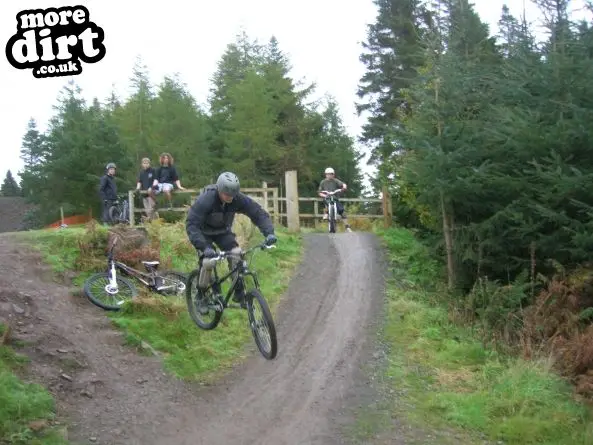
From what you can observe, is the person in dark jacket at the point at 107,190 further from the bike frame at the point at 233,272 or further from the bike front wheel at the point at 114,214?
the bike frame at the point at 233,272

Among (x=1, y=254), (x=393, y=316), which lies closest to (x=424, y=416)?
(x=393, y=316)

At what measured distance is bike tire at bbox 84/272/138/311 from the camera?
9.55 metres

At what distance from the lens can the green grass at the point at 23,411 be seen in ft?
18.6

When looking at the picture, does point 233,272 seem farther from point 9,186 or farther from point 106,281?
point 9,186

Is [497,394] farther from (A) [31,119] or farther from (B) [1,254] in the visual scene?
(A) [31,119]

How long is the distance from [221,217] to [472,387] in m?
4.33

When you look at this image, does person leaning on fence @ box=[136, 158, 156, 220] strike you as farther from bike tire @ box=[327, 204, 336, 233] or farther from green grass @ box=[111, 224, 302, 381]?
bike tire @ box=[327, 204, 336, 233]

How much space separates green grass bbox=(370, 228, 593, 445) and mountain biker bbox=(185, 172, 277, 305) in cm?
294

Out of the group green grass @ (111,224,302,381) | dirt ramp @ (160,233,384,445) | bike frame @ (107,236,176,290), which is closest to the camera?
dirt ramp @ (160,233,384,445)

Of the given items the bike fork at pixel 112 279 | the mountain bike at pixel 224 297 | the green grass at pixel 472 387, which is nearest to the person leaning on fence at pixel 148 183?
the bike fork at pixel 112 279

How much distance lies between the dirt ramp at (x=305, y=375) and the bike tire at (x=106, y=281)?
2.42m

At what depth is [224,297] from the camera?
827cm

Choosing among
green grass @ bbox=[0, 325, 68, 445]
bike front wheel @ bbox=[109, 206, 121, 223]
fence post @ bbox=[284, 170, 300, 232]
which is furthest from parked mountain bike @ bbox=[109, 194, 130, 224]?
green grass @ bbox=[0, 325, 68, 445]

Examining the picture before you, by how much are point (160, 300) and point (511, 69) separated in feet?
31.5
